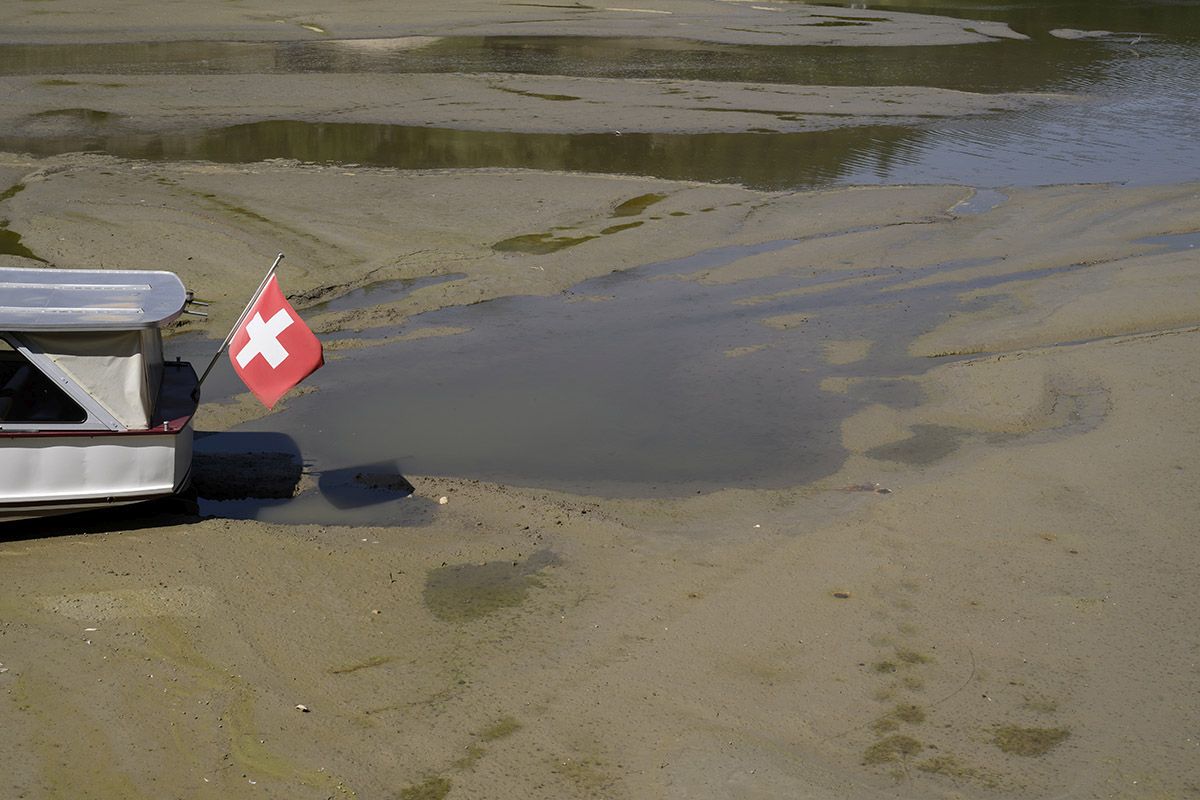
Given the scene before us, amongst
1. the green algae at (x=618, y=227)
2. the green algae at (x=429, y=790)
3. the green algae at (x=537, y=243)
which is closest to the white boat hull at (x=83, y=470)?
the green algae at (x=429, y=790)

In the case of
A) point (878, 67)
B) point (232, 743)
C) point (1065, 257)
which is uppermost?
point (878, 67)

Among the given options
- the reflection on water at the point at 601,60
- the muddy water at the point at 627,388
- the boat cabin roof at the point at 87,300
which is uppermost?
the reflection on water at the point at 601,60

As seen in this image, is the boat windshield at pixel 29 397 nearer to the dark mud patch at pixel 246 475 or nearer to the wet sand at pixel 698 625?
the wet sand at pixel 698 625

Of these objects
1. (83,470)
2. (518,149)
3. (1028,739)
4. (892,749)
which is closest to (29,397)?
(83,470)

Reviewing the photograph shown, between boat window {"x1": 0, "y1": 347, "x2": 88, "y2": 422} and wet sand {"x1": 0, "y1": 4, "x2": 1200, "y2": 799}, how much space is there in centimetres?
85

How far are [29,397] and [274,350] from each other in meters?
1.90

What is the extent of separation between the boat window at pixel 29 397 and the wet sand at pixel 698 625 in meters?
0.85

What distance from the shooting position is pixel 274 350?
8922mm

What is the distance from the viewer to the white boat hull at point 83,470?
842cm

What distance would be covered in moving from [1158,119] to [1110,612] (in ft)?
70.7

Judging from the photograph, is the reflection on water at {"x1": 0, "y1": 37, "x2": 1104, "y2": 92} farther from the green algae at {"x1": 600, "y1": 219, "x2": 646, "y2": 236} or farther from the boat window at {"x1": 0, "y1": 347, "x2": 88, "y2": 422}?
the boat window at {"x1": 0, "y1": 347, "x2": 88, "y2": 422}

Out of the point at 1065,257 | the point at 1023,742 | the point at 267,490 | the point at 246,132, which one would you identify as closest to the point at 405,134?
the point at 246,132

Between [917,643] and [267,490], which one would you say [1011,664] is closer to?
[917,643]

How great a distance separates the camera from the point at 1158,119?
1048 inches
